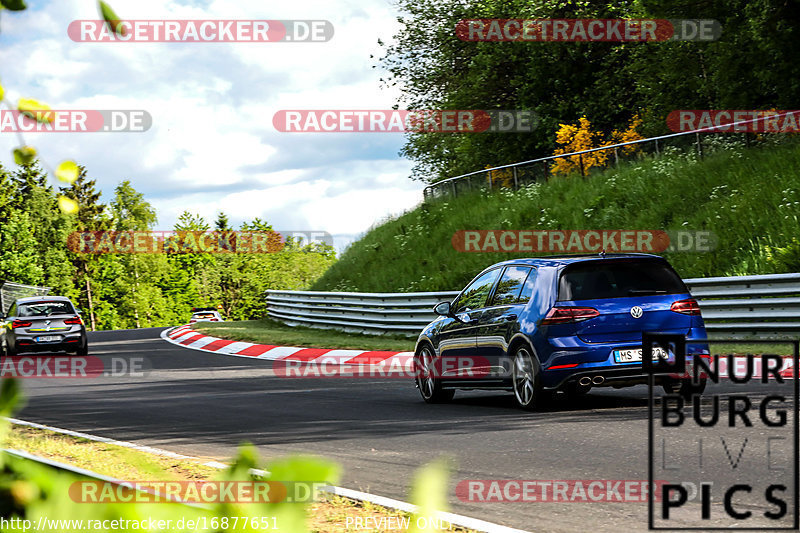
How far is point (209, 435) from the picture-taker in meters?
10.0

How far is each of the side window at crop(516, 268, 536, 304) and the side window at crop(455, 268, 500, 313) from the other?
31.7 inches

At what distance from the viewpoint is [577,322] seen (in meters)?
10.4

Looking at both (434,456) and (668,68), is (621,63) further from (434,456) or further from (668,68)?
(434,456)

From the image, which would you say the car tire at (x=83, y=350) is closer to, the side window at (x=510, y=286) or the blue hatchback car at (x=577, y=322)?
the blue hatchback car at (x=577, y=322)

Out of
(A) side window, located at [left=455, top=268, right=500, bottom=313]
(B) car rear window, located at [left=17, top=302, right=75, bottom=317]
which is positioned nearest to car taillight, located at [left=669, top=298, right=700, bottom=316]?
(A) side window, located at [left=455, top=268, right=500, bottom=313]

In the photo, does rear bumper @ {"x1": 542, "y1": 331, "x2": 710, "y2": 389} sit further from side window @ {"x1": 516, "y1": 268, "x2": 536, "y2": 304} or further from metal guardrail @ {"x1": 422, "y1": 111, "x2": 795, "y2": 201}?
metal guardrail @ {"x1": 422, "y1": 111, "x2": 795, "y2": 201}

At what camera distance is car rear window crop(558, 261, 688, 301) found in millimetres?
10648

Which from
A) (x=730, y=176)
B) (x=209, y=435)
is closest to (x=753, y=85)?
(x=730, y=176)

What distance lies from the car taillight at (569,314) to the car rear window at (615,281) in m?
0.15

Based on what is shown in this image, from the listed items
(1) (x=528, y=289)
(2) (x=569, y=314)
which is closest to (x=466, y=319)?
(1) (x=528, y=289)

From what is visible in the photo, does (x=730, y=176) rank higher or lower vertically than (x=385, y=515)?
higher

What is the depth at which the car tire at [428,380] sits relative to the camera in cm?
1249

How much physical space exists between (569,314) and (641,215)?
1647cm

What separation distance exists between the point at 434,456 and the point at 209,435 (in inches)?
114
